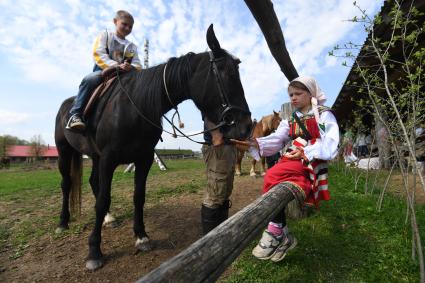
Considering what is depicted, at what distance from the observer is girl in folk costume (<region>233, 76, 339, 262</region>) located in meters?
2.34

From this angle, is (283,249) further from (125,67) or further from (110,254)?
(125,67)

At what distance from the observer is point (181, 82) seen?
2.89 m

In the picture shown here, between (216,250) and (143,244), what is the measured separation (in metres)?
2.22

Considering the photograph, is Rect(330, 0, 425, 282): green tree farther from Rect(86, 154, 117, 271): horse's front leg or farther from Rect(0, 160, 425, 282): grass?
Rect(86, 154, 117, 271): horse's front leg

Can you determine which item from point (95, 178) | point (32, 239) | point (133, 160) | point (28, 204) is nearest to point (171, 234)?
point (133, 160)

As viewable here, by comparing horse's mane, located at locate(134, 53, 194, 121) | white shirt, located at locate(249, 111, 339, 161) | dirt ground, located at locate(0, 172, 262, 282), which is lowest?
dirt ground, located at locate(0, 172, 262, 282)

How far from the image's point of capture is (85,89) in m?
3.47

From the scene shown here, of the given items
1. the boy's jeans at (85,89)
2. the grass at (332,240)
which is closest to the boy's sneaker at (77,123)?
the boy's jeans at (85,89)

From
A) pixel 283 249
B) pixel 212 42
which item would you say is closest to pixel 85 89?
pixel 212 42

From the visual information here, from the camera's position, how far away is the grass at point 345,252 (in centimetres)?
254

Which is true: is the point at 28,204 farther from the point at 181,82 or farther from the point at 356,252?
the point at 356,252

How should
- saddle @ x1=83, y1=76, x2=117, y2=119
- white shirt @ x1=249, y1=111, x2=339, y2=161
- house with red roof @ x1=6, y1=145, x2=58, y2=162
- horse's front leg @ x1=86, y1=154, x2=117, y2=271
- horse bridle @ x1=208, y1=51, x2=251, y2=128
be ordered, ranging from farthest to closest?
house with red roof @ x1=6, y1=145, x2=58, y2=162 < saddle @ x1=83, y1=76, x2=117, y2=119 < horse's front leg @ x1=86, y1=154, x2=117, y2=271 < horse bridle @ x1=208, y1=51, x2=251, y2=128 < white shirt @ x1=249, y1=111, x2=339, y2=161

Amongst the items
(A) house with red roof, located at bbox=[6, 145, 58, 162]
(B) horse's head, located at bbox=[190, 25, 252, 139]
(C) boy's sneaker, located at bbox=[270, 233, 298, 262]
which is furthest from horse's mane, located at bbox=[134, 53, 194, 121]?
(A) house with red roof, located at bbox=[6, 145, 58, 162]

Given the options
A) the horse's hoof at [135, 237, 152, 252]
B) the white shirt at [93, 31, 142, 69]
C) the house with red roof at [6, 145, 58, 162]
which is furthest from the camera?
the house with red roof at [6, 145, 58, 162]
